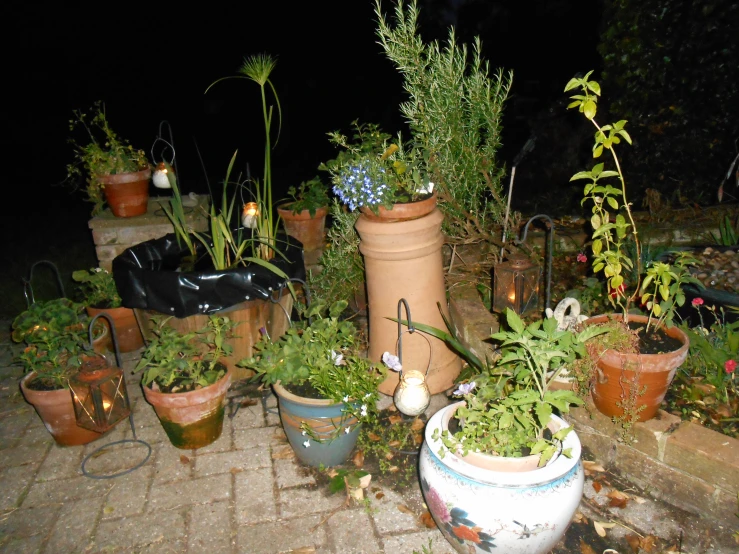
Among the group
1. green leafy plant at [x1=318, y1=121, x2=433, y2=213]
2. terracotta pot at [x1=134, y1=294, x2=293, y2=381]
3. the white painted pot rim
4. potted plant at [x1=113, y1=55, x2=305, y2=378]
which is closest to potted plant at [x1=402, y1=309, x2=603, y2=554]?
the white painted pot rim

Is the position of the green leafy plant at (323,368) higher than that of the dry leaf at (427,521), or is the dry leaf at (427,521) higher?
the green leafy plant at (323,368)

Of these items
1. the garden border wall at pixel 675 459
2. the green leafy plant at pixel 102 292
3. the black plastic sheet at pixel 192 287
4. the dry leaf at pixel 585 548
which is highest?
the black plastic sheet at pixel 192 287

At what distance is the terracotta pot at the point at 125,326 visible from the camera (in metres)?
3.91

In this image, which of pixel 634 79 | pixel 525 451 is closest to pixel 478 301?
pixel 525 451

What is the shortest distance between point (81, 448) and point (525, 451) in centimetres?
241

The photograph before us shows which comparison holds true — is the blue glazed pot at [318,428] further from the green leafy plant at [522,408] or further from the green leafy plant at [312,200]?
the green leafy plant at [312,200]

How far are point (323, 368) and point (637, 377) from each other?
1.41 meters


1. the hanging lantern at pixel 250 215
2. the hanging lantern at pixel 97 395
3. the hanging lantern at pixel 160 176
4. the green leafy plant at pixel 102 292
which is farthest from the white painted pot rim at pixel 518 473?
the hanging lantern at pixel 160 176

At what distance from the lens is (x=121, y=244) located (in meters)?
4.38

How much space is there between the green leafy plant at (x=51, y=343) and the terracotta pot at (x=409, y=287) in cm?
161

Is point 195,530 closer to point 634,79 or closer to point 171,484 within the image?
point 171,484

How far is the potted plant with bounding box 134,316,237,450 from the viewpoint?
285 centimetres

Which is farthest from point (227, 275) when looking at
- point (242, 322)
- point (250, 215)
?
point (250, 215)

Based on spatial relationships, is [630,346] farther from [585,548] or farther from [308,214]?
[308,214]
